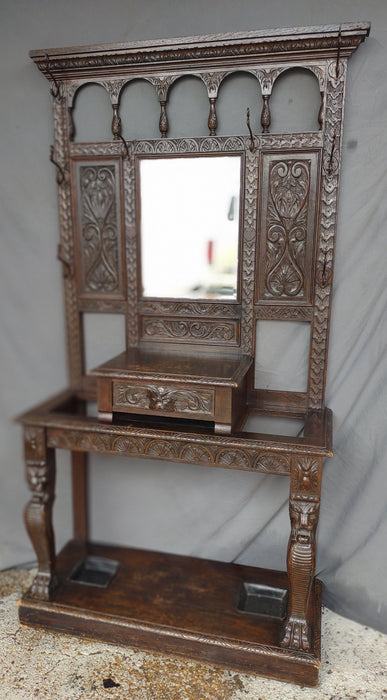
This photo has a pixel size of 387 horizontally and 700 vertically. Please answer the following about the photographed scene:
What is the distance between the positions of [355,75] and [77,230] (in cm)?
136

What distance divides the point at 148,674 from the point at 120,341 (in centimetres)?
143

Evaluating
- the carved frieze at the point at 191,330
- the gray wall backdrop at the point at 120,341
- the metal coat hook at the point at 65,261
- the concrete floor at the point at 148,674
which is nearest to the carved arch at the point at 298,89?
the gray wall backdrop at the point at 120,341

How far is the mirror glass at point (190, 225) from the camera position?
7.46ft

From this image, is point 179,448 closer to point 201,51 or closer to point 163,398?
point 163,398

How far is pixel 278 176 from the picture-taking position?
2.20 m

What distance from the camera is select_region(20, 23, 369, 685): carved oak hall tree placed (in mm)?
2039

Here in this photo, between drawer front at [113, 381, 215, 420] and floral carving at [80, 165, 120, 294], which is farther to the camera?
floral carving at [80, 165, 120, 294]

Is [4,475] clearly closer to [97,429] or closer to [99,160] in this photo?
[97,429]

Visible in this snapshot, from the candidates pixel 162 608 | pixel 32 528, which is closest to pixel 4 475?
pixel 32 528

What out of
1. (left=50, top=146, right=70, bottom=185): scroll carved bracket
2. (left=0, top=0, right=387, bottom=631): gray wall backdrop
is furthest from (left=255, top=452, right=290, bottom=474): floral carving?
(left=50, top=146, right=70, bottom=185): scroll carved bracket

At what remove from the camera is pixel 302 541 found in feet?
6.56

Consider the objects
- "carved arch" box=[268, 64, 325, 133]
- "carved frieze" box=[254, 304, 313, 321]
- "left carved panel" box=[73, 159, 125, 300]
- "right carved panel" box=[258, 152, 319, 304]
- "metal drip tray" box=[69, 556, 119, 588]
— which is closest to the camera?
"carved arch" box=[268, 64, 325, 133]

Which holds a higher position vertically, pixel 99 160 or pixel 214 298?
pixel 99 160

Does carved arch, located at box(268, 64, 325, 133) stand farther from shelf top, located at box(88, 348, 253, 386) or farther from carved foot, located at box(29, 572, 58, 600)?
carved foot, located at box(29, 572, 58, 600)
